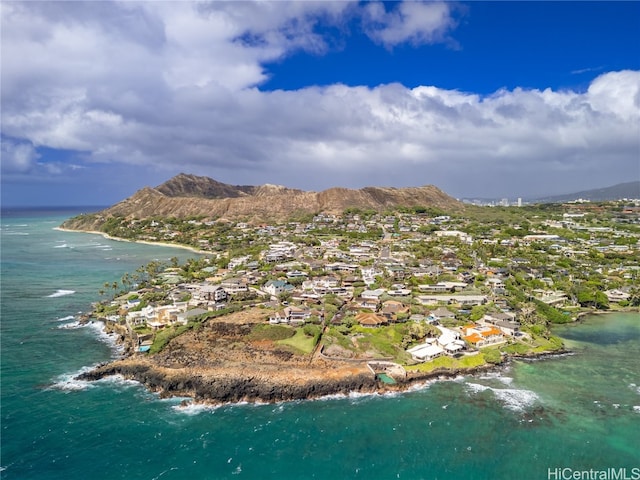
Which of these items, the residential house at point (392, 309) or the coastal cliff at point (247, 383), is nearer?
the coastal cliff at point (247, 383)

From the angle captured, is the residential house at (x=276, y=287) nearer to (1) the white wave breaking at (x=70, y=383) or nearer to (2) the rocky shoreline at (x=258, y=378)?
(2) the rocky shoreline at (x=258, y=378)

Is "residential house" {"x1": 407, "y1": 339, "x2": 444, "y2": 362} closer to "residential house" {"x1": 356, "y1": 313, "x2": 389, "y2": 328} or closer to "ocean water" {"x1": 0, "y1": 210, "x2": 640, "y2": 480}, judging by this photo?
"ocean water" {"x1": 0, "y1": 210, "x2": 640, "y2": 480}

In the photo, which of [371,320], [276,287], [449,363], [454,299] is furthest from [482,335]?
[276,287]

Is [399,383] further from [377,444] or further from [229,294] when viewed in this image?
[229,294]

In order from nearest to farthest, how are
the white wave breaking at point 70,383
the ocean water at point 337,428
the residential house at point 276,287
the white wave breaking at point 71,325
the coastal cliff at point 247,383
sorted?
the ocean water at point 337,428 → the coastal cliff at point 247,383 → the white wave breaking at point 70,383 → the white wave breaking at point 71,325 → the residential house at point 276,287

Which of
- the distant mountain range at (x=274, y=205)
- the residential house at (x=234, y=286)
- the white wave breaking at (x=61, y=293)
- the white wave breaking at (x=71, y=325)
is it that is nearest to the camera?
the white wave breaking at (x=71, y=325)

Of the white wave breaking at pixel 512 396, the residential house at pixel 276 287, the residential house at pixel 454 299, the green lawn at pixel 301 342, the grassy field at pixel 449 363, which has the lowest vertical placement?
Answer: the white wave breaking at pixel 512 396

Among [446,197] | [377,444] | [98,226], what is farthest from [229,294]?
[446,197]

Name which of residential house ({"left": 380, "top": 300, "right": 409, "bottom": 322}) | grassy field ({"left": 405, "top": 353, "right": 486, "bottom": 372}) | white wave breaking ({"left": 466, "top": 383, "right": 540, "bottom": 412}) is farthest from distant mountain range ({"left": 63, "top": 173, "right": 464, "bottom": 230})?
white wave breaking ({"left": 466, "top": 383, "right": 540, "bottom": 412})

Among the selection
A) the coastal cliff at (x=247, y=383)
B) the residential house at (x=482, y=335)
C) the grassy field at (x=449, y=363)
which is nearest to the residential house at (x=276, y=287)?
the coastal cliff at (x=247, y=383)
